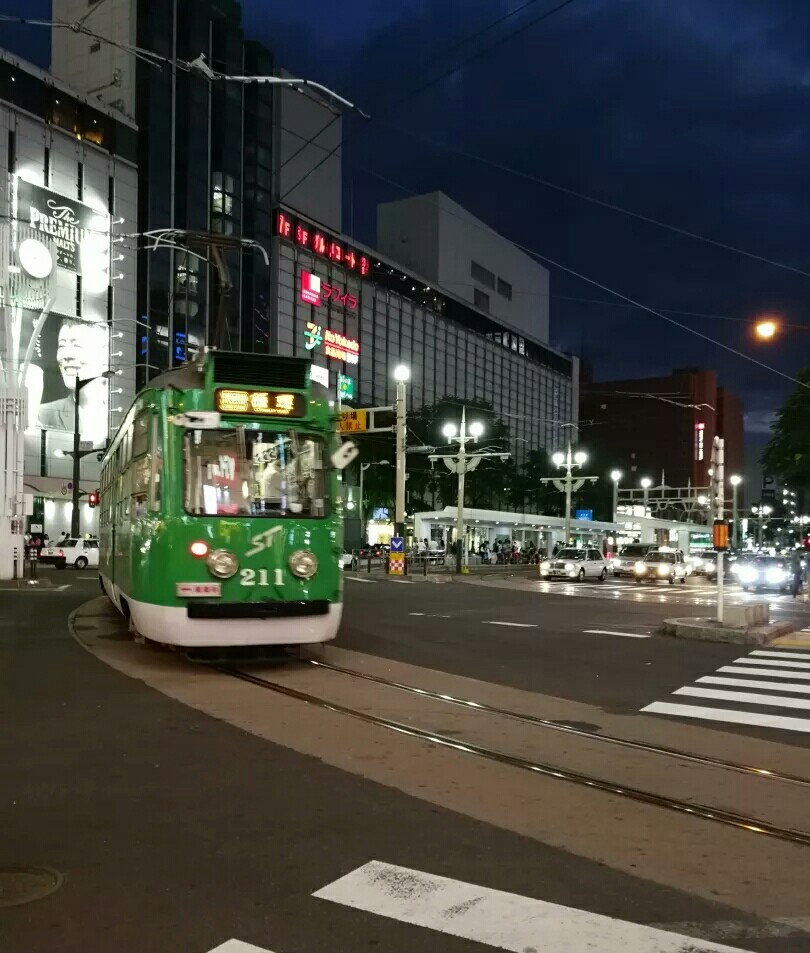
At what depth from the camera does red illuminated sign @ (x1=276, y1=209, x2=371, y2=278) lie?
6925 centimetres

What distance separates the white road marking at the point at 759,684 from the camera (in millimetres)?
11344

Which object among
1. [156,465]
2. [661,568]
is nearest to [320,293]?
[661,568]

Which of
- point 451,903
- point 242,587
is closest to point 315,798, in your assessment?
point 451,903

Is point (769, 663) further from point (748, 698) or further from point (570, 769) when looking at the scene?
point (570, 769)

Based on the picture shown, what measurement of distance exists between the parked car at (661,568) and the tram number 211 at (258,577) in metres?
34.3

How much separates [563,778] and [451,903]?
2.62 m

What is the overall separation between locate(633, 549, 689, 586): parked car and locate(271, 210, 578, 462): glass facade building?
2068 cm

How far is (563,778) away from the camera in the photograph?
696cm

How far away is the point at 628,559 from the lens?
46969mm

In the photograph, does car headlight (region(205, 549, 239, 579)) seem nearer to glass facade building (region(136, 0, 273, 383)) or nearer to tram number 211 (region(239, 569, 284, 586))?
tram number 211 (region(239, 569, 284, 586))

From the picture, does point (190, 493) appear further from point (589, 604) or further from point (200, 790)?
point (589, 604)

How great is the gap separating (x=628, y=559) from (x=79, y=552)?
88.5 ft

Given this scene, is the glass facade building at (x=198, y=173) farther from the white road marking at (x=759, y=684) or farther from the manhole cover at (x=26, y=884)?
the manhole cover at (x=26, y=884)

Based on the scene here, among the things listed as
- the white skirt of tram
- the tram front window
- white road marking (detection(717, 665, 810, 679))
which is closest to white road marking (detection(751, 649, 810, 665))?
white road marking (detection(717, 665, 810, 679))
